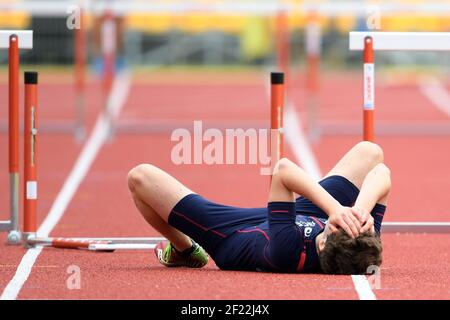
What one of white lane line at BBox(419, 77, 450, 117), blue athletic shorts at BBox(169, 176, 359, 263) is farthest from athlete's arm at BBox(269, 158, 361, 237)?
white lane line at BBox(419, 77, 450, 117)

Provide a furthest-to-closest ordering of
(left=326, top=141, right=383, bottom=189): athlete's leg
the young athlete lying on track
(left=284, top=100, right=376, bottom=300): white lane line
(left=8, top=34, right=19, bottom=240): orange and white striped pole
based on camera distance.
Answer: (left=284, top=100, right=376, bottom=300): white lane line
(left=8, top=34, right=19, bottom=240): orange and white striped pole
(left=326, top=141, right=383, bottom=189): athlete's leg
the young athlete lying on track

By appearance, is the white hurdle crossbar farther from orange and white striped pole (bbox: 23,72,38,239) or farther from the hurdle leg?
the hurdle leg

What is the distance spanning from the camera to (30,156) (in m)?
8.27

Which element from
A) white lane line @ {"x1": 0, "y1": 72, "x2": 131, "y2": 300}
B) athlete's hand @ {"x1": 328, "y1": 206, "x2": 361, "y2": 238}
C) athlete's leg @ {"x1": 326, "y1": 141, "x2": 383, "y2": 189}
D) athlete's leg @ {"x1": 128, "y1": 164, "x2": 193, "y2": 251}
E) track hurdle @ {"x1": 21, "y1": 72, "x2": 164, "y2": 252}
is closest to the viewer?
athlete's hand @ {"x1": 328, "y1": 206, "x2": 361, "y2": 238}

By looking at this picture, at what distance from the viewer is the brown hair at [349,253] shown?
6461mm

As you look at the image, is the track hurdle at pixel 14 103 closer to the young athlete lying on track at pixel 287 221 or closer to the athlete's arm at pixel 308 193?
the young athlete lying on track at pixel 287 221

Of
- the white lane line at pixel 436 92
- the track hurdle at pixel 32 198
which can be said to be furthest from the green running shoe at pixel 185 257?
the white lane line at pixel 436 92

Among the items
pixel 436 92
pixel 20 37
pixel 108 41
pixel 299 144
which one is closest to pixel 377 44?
pixel 20 37

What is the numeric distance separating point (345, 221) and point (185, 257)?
121 cm

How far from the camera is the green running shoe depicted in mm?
7305

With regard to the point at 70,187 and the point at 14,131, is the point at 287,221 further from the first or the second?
the point at 70,187

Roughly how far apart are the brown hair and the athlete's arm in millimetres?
46

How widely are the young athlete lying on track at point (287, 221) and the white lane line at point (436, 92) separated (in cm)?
1217
